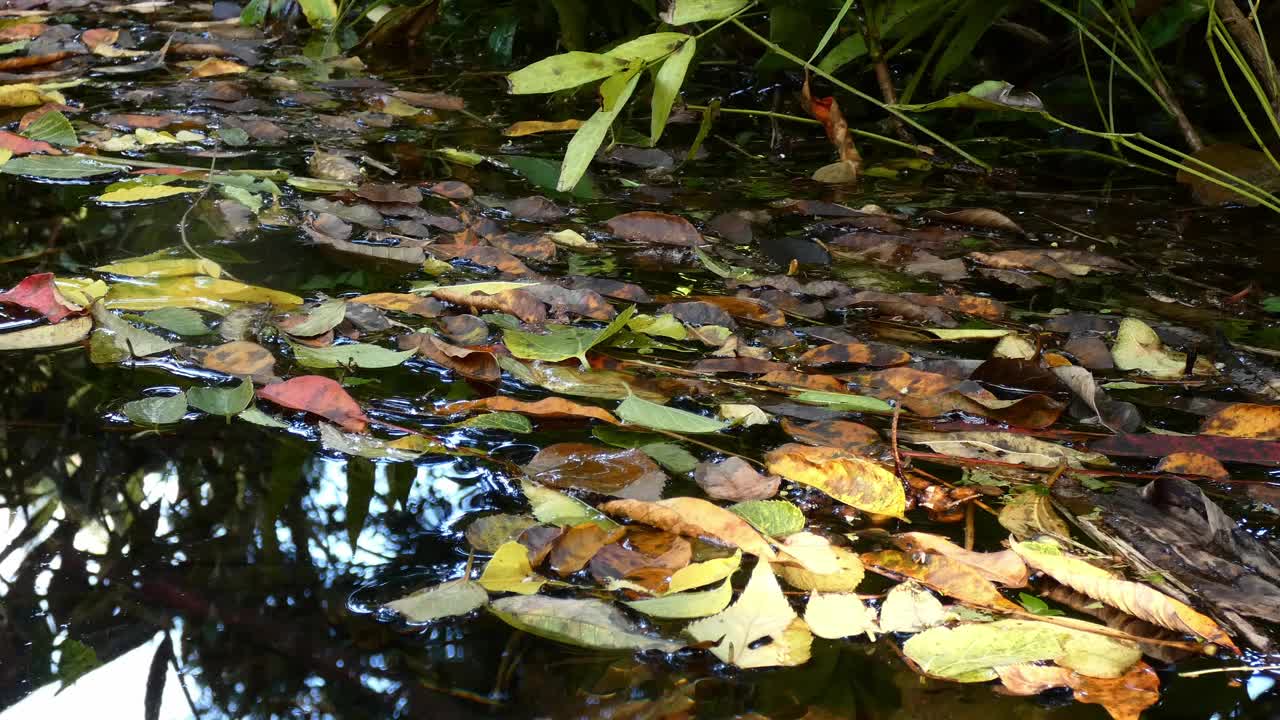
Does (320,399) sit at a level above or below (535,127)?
above

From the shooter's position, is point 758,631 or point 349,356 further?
point 349,356

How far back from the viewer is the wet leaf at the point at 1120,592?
72cm

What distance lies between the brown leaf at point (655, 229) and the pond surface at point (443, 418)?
0.06 ft

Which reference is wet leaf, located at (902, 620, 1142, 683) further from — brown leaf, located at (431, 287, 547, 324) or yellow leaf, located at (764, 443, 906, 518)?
brown leaf, located at (431, 287, 547, 324)

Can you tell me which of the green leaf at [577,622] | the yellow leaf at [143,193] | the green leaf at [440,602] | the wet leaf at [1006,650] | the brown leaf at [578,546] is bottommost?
the yellow leaf at [143,193]

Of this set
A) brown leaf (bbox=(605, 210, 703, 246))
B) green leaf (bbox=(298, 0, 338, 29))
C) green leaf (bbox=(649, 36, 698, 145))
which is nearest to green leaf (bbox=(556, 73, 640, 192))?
green leaf (bbox=(649, 36, 698, 145))

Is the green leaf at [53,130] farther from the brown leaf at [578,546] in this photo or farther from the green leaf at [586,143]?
the brown leaf at [578,546]

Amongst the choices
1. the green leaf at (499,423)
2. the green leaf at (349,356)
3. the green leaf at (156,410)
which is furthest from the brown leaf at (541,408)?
the green leaf at (156,410)

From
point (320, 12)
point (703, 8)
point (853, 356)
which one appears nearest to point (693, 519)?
point (853, 356)

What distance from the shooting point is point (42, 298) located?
1122 mm

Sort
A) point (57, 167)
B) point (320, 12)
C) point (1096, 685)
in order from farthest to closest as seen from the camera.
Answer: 1. point (320, 12)
2. point (57, 167)
3. point (1096, 685)

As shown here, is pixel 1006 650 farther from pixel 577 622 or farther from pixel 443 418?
pixel 443 418

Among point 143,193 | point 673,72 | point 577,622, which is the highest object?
point 673,72

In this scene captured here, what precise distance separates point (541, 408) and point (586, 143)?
1.89 feet
